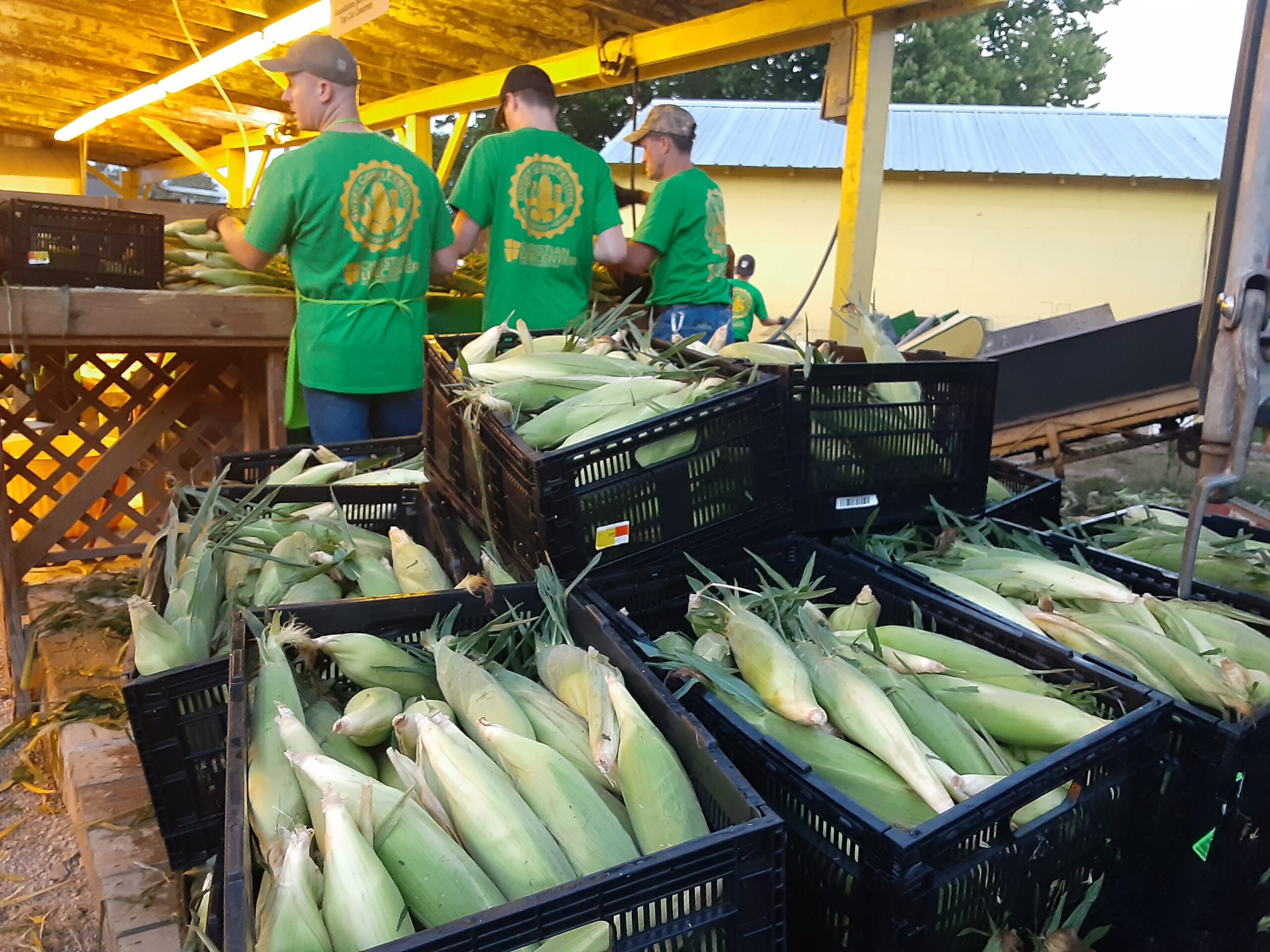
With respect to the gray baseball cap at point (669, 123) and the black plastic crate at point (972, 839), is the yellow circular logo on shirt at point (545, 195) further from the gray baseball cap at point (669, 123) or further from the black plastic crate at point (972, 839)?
the black plastic crate at point (972, 839)

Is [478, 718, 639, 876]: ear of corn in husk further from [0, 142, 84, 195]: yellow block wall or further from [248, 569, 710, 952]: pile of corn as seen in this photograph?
[0, 142, 84, 195]: yellow block wall

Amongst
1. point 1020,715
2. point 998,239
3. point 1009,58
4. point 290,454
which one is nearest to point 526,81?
point 290,454

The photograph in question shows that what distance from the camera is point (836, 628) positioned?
5.87 ft

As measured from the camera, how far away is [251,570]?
2109mm

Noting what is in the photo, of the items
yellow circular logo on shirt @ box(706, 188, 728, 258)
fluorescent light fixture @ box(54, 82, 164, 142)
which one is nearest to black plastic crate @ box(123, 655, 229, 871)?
yellow circular logo on shirt @ box(706, 188, 728, 258)

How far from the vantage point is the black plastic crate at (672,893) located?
2.92ft

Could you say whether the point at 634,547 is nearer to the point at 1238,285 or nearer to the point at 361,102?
the point at 1238,285

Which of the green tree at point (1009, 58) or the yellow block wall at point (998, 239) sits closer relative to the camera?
the yellow block wall at point (998, 239)

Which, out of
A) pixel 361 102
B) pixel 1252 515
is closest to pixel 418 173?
pixel 1252 515

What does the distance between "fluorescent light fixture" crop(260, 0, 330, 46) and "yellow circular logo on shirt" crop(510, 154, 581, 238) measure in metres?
1.72

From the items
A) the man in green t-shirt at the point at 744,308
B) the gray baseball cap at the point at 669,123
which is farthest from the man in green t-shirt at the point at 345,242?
the man in green t-shirt at the point at 744,308

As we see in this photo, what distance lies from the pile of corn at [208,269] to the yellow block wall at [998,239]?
10678mm

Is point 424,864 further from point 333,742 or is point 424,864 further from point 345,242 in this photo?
point 345,242

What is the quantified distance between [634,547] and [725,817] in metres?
0.82
